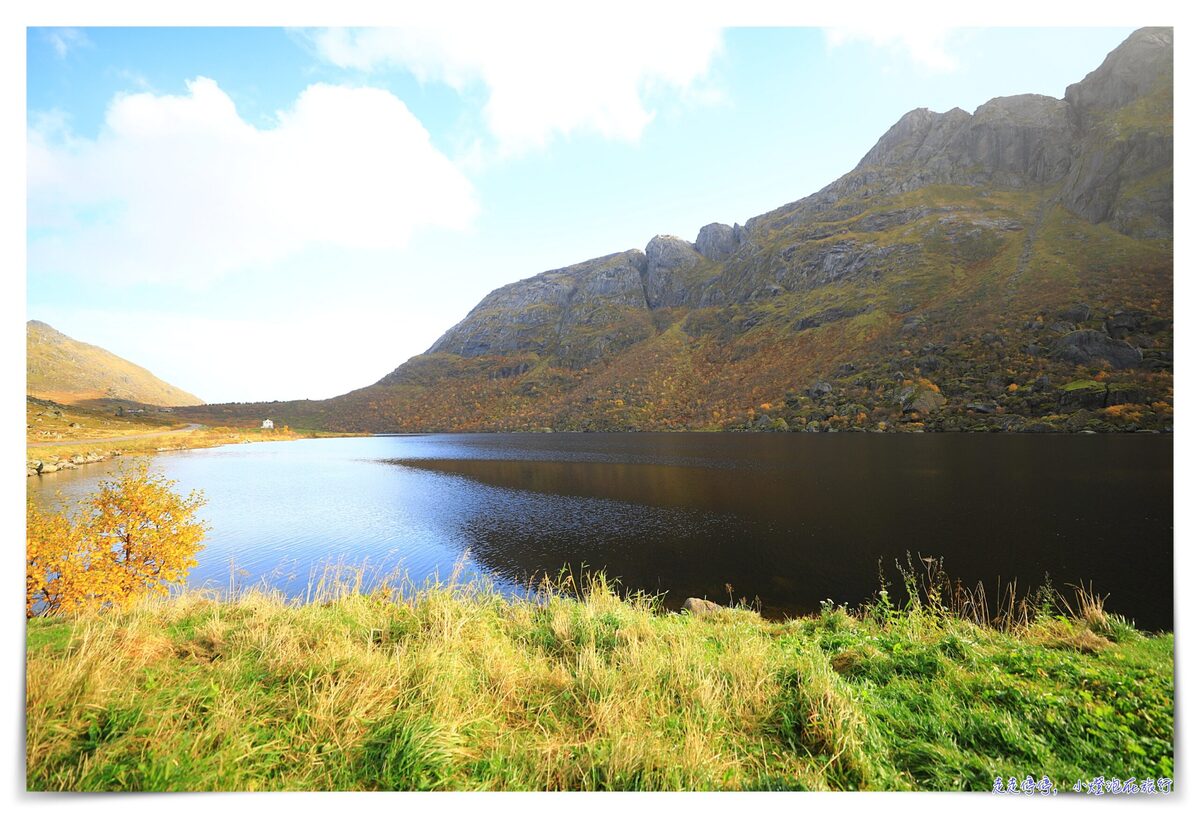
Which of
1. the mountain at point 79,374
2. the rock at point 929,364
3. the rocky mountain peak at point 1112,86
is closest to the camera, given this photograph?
the mountain at point 79,374

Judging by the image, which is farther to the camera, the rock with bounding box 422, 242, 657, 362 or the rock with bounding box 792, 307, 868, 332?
the rock with bounding box 422, 242, 657, 362

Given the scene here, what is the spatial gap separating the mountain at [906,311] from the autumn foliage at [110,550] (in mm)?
22241

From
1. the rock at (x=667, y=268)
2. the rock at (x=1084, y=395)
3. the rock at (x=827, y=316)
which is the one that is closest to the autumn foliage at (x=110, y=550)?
the rock at (x=1084, y=395)

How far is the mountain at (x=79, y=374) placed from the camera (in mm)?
10703

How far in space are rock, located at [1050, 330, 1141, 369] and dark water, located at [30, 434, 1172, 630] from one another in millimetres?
21324

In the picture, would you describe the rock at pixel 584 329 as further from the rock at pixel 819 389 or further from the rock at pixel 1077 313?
the rock at pixel 1077 313

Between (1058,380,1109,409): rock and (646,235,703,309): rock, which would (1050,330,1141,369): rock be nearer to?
(1058,380,1109,409): rock

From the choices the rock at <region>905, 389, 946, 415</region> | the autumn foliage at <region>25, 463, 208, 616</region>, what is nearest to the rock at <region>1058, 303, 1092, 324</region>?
the rock at <region>905, 389, 946, 415</region>

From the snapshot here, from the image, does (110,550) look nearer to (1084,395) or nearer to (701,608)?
(701,608)

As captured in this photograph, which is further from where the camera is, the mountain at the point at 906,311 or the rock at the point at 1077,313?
the rock at the point at 1077,313

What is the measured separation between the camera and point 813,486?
93.6ft

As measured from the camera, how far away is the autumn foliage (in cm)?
896

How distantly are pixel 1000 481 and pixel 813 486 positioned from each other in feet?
34.0

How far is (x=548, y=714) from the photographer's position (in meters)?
4.29
